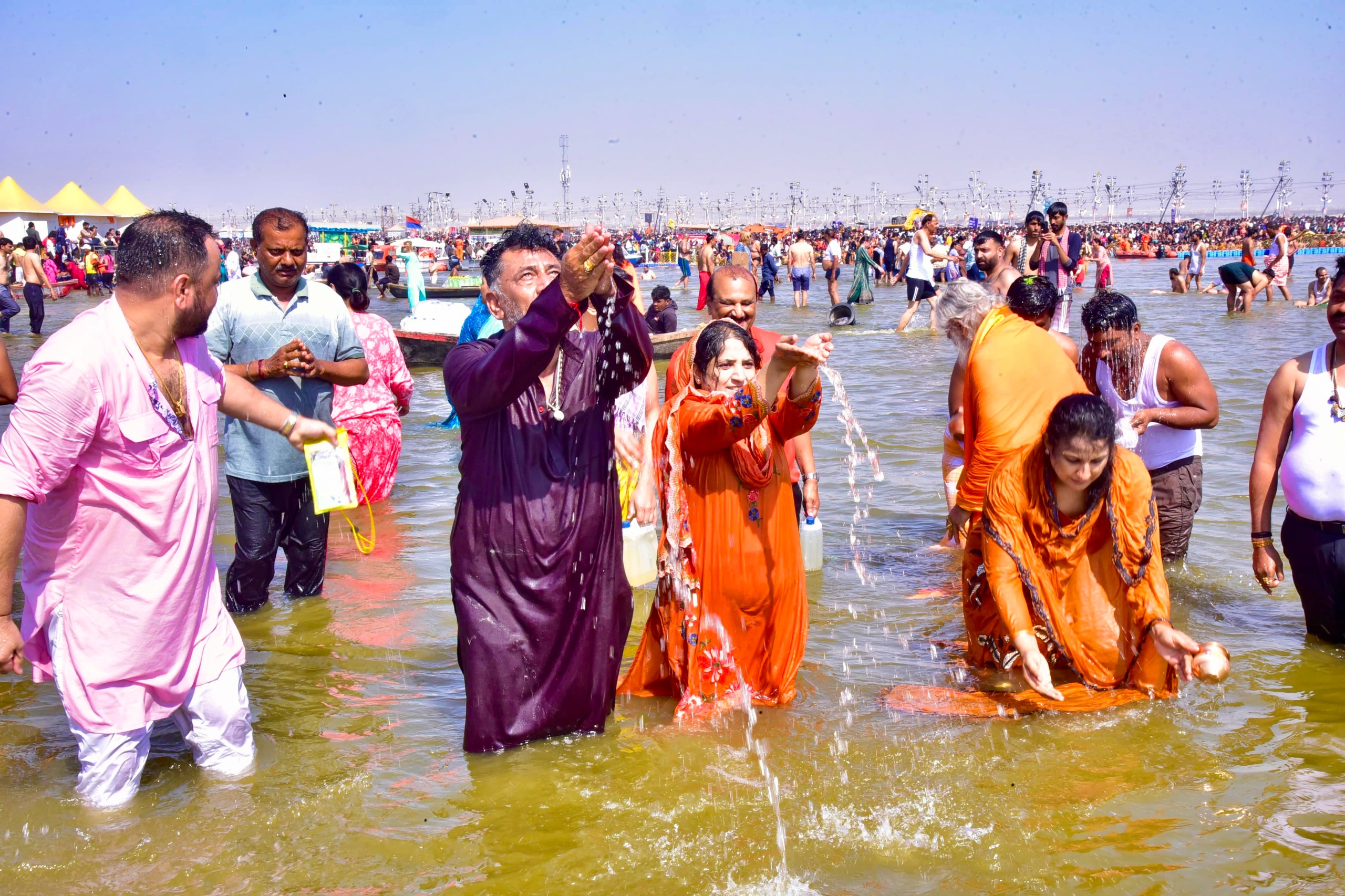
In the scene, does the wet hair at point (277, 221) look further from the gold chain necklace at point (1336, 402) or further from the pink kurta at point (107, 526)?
the gold chain necklace at point (1336, 402)

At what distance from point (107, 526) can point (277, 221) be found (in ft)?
6.90

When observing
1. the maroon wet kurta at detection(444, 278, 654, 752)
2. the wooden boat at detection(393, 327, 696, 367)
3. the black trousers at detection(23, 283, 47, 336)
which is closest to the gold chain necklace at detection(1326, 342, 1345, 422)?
the maroon wet kurta at detection(444, 278, 654, 752)

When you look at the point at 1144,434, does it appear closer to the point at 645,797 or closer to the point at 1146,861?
the point at 1146,861

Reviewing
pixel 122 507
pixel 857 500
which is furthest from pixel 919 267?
pixel 122 507

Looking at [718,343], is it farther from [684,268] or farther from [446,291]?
[684,268]

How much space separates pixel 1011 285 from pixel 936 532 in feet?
8.08

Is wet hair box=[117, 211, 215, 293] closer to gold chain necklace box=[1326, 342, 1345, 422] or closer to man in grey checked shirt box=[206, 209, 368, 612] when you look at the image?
man in grey checked shirt box=[206, 209, 368, 612]

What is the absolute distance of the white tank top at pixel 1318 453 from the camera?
4.14 metres

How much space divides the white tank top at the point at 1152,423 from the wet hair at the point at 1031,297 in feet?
1.29

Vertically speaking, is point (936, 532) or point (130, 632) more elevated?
point (130, 632)

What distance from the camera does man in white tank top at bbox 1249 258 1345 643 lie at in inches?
163

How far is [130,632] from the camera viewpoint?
3.06m

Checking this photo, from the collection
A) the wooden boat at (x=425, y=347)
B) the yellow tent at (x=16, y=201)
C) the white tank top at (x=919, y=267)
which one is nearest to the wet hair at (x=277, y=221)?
the wooden boat at (x=425, y=347)

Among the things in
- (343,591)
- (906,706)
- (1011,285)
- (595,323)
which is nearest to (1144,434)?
(1011,285)
